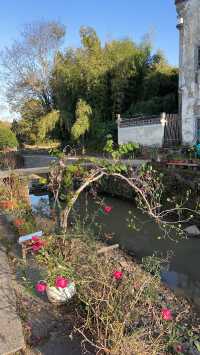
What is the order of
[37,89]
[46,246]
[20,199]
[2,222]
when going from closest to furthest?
[46,246] → [2,222] → [20,199] → [37,89]

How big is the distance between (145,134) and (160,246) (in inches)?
384

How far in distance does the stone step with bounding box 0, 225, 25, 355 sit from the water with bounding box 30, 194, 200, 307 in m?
2.23

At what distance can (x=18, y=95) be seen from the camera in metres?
29.9

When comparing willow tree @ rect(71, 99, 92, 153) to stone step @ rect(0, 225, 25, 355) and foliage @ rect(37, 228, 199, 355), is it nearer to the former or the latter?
stone step @ rect(0, 225, 25, 355)

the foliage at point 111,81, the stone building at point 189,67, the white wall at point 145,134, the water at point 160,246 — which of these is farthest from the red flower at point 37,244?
the foliage at point 111,81

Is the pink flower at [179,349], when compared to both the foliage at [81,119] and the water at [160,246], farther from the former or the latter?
the foliage at [81,119]

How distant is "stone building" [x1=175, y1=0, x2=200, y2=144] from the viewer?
45.0 ft

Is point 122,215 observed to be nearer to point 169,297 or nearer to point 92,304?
point 169,297

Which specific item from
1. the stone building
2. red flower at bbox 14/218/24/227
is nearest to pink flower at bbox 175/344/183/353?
red flower at bbox 14/218/24/227

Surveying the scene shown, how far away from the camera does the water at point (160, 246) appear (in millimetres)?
6285

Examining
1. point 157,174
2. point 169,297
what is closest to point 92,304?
point 169,297

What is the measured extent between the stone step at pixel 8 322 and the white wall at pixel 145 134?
1278cm

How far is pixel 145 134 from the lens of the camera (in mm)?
16969

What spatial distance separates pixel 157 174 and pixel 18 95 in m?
22.5
